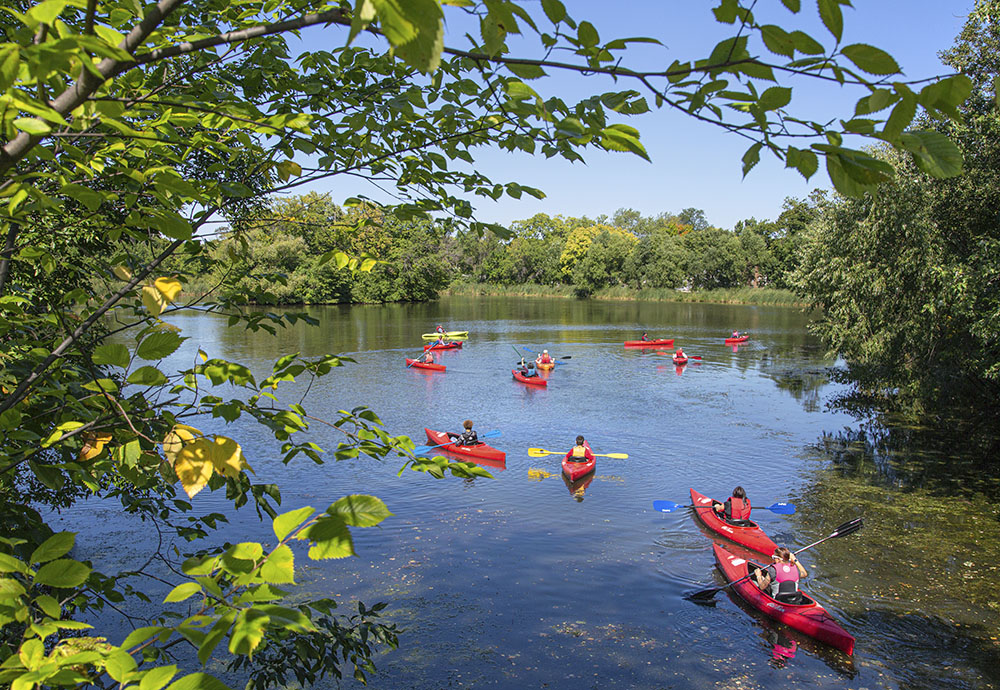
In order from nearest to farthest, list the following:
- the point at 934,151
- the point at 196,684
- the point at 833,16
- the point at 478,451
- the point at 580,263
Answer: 1. the point at 833,16
2. the point at 934,151
3. the point at 196,684
4. the point at 478,451
5. the point at 580,263

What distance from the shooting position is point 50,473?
271 centimetres

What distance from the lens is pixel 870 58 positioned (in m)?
1.53

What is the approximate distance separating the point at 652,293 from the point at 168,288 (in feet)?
264

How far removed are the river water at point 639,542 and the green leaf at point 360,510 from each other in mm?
7597

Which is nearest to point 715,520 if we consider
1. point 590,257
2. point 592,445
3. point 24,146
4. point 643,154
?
point 592,445

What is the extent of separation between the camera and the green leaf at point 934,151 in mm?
1533

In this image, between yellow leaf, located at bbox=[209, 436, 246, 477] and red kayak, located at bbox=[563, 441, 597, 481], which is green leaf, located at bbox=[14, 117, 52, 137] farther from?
red kayak, located at bbox=[563, 441, 597, 481]

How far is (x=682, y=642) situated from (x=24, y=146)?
9805 millimetres

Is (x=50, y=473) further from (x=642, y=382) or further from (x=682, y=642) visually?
(x=642, y=382)

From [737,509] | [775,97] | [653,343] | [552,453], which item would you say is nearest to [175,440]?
[775,97]

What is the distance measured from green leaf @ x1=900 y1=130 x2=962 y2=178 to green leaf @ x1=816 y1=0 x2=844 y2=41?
1.08 feet

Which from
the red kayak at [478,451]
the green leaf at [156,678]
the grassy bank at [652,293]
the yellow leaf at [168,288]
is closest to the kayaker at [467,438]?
the red kayak at [478,451]

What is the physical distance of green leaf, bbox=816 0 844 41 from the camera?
4.81 feet

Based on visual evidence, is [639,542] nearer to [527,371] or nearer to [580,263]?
[527,371]
